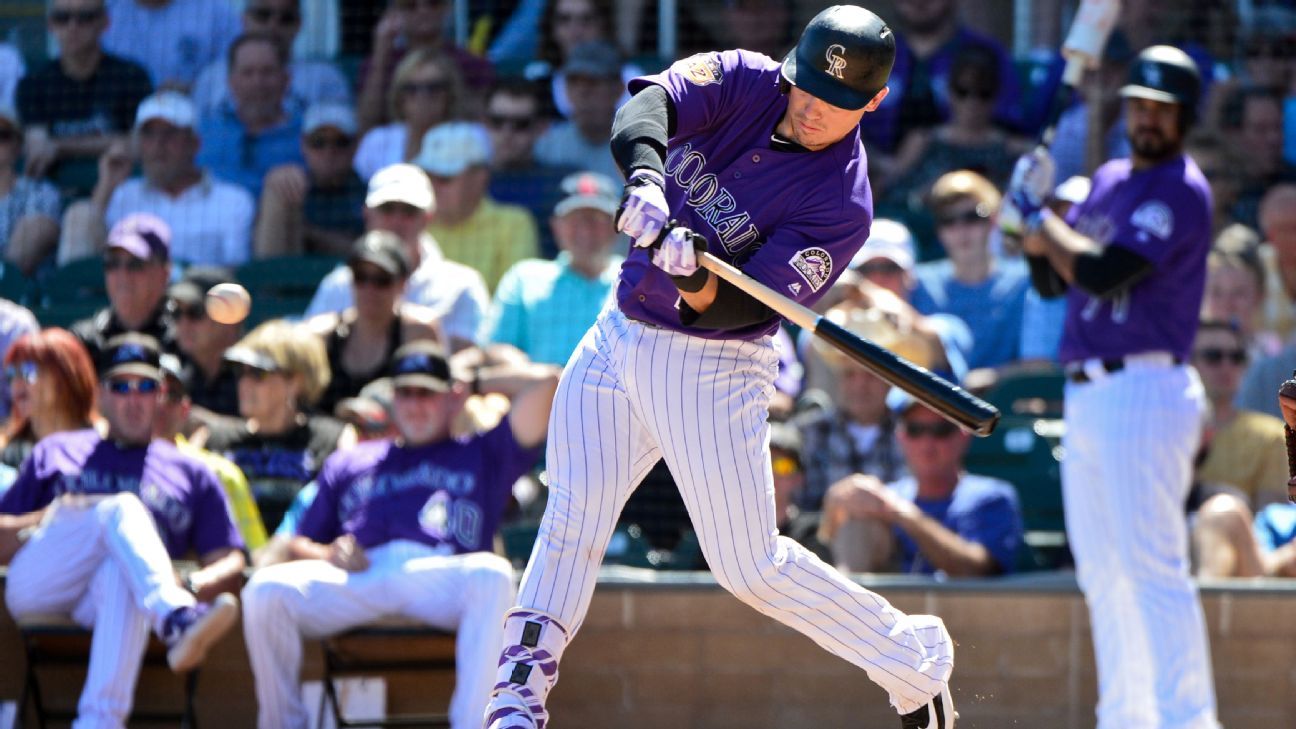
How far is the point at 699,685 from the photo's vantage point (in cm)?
567

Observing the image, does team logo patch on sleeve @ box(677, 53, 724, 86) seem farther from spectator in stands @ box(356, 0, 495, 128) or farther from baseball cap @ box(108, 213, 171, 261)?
spectator in stands @ box(356, 0, 495, 128)

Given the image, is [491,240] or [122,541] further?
[491,240]

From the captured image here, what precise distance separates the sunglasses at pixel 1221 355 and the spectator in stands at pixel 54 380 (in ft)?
11.9

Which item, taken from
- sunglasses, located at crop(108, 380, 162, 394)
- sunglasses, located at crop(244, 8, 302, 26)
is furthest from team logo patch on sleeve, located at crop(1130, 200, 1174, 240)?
sunglasses, located at crop(244, 8, 302, 26)

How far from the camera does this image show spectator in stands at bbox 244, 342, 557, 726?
5.23 meters

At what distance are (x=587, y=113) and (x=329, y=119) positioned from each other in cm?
106

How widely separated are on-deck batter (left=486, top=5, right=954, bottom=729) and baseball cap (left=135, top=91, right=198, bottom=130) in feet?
14.5

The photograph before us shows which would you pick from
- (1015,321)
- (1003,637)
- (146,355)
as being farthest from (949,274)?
(146,355)

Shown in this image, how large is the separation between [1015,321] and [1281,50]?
6.52 feet

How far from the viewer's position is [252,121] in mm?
8109

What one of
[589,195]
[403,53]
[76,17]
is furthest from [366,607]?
[76,17]

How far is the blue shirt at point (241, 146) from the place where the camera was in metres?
7.99

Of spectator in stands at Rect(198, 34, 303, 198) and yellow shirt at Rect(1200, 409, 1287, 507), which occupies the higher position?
spectator in stands at Rect(198, 34, 303, 198)

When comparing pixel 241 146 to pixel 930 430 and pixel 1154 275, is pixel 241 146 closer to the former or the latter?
pixel 930 430
